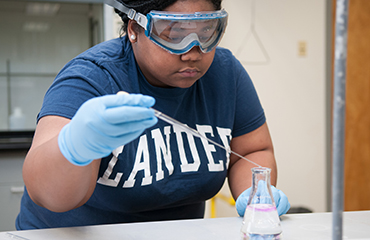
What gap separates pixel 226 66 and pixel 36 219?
768 millimetres

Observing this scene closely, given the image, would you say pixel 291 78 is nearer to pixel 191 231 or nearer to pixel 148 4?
pixel 148 4

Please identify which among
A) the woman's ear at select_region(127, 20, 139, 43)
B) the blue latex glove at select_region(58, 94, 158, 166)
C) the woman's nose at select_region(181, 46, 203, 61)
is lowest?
the blue latex glove at select_region(58, 94, 158, 166)

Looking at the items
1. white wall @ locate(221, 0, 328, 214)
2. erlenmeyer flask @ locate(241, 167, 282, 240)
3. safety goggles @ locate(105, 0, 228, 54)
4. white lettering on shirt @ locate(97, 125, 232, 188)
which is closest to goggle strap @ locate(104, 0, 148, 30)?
safety goggles @ locate(105, 0, 228, 54)

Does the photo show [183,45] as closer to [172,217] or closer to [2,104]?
[172,217]

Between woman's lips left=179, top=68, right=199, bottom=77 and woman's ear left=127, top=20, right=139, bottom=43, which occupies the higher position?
woman's ear left=127, top=20, right=139, bottom=43

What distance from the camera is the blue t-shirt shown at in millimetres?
998

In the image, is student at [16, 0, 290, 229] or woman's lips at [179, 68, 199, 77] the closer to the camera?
student at [16, 0, 290, 229]

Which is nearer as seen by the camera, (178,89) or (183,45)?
(183,45)

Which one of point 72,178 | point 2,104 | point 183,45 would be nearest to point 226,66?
point 183,45

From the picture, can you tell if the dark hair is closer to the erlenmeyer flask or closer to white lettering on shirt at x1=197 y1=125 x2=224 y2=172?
white lettering on shirt at x1=197 y1=125 x2=224 y2=172

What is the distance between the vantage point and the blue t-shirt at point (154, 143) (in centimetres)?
100

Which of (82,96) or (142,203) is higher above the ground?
(82,96)

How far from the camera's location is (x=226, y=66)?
4.14 feet

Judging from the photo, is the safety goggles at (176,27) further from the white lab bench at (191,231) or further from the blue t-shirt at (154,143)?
the white lab bench at (191,231)
